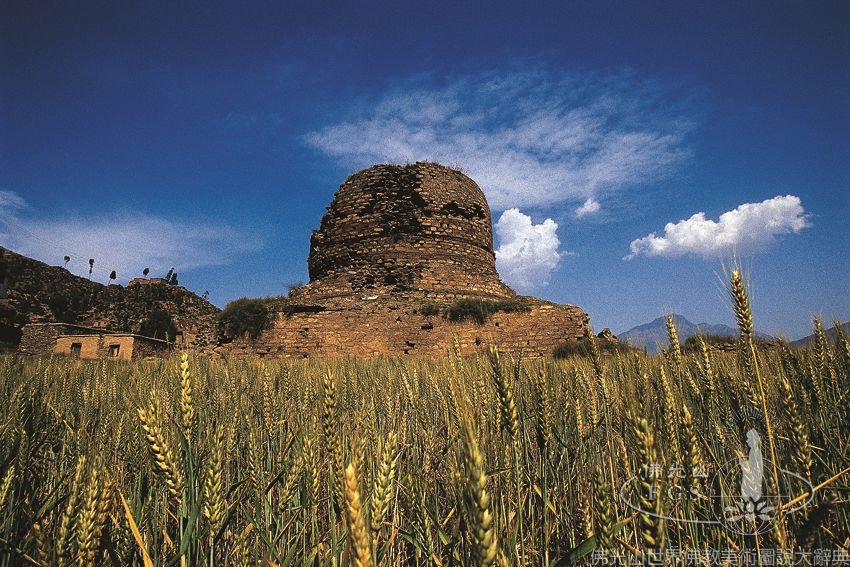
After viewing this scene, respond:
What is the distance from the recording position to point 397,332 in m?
12.4

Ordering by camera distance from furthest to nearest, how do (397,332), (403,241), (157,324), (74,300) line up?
1. (74,300)
2. (157,324)
3. (403,241)
4. (397,332)

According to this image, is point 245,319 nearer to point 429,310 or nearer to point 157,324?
point 429,310

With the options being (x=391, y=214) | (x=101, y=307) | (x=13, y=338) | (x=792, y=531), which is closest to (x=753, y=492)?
(x=792, y=531)

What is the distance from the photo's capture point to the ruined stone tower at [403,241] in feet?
46.5

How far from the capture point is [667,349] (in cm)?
252

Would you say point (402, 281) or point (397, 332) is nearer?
point (397, 332)

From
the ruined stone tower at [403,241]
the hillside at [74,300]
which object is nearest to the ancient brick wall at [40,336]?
the hillside at [74,300]

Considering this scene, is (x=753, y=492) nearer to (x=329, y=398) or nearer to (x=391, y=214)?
(x=329, y=398)

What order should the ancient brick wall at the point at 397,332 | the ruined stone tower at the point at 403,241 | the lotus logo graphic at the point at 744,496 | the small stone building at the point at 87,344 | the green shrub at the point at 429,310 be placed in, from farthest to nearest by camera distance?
1. the ruined stone tower at the point at 403,241
2. the small stone building at the point at 87,344
3. the green shrub at the point at 429,310
4. the ancient brick wall at the point at 397,332
5. the lotus logo graphic at the point at 744,496

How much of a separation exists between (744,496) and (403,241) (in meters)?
13.8

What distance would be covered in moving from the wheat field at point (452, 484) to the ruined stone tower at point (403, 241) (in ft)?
38.7

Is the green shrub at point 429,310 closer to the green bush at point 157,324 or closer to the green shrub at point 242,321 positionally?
the green shrub at point 242,321

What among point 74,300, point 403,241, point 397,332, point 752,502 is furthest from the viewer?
point 74,300

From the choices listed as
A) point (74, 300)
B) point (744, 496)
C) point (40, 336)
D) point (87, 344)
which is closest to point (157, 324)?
point (74, 300)
